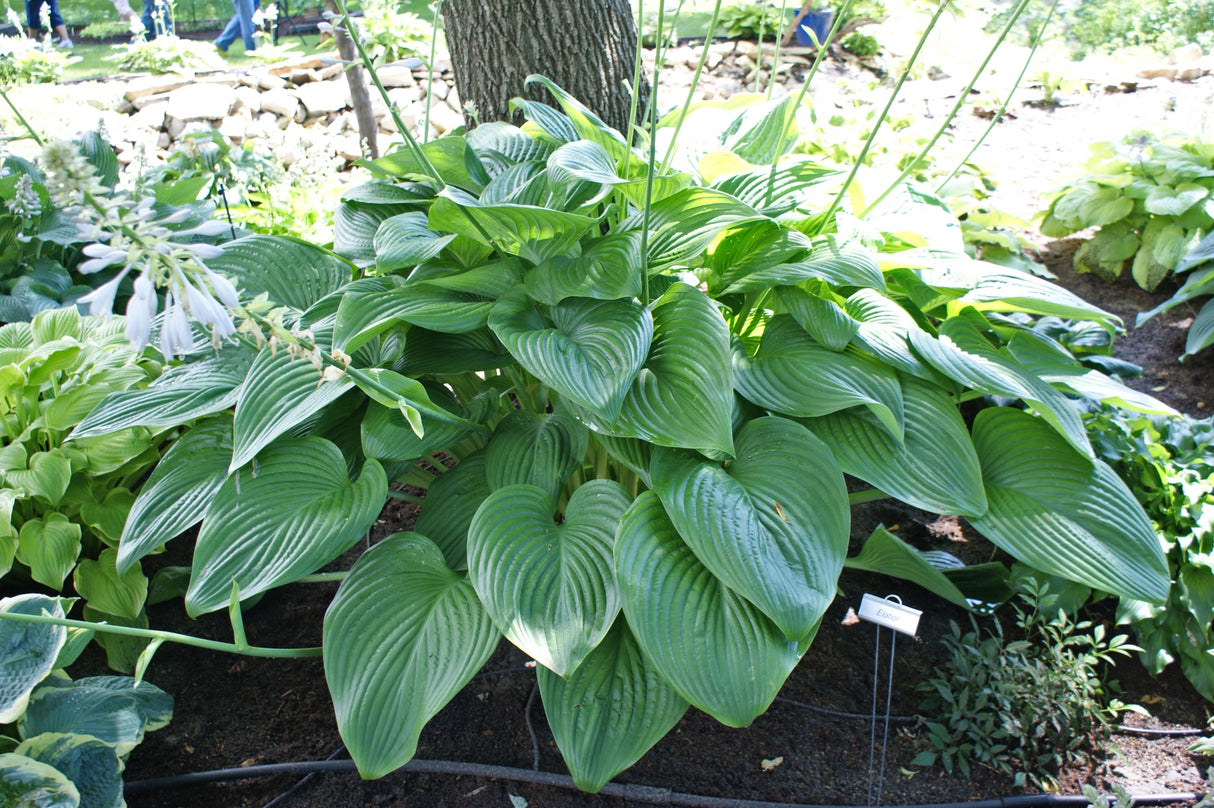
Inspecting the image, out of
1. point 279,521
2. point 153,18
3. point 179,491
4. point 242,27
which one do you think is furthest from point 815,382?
point 242,27

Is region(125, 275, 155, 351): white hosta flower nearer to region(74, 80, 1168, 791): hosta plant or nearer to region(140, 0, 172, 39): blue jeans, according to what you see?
region(74, 80, 1168, 791): hosta plant

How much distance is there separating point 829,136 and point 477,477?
3.33 metres

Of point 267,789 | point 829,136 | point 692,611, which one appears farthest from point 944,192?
point 267,789

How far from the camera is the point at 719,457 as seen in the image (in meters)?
1.54

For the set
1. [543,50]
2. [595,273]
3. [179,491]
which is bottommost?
[179,491]

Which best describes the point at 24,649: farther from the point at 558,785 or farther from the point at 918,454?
the point at 918,454

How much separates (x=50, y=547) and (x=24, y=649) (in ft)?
1.13

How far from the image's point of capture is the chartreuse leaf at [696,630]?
1.30m

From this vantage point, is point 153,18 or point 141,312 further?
point 153,18

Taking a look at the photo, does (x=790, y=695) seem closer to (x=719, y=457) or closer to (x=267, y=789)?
(x=719, y=457)

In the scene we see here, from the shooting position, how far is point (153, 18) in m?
6.33

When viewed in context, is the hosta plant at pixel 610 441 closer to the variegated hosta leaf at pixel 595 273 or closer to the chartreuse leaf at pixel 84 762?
the variegated hosta leaf at pixel 595 273

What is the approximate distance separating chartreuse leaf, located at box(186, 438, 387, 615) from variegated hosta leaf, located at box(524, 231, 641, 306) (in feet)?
1.65

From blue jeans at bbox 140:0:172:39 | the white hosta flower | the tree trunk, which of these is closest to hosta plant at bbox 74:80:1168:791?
the white hosta flower
